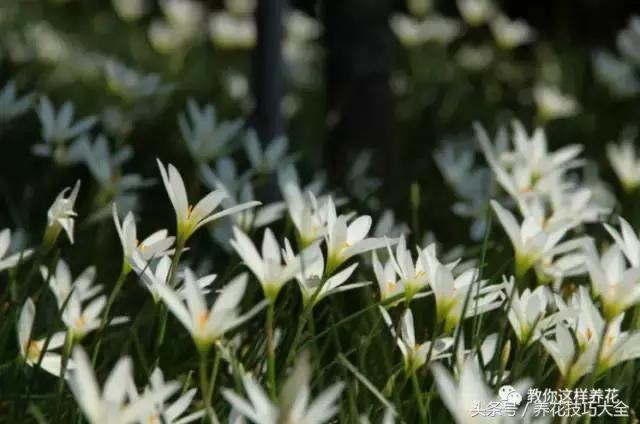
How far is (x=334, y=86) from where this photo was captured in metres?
3.20

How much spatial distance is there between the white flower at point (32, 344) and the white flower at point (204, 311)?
0.29m

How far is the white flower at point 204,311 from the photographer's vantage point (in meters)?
1.10

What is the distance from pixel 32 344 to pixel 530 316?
637 millimetres

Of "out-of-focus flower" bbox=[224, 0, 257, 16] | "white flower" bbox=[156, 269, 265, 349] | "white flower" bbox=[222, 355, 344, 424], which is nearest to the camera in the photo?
"white flower" bbox=[222, 355, 344, 424]

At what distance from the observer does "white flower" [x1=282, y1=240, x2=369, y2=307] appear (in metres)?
1.36

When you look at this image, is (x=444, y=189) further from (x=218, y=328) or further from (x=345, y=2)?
(x=218, y=328)

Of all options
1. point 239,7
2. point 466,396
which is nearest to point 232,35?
point 239,7

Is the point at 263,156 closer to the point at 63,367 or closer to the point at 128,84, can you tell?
the point at 128,84

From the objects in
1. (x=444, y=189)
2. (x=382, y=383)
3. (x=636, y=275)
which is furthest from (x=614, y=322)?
(x=444, y=189)

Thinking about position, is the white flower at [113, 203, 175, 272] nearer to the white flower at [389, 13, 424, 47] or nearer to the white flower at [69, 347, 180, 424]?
the white flower at [69, 347, 180, 424]

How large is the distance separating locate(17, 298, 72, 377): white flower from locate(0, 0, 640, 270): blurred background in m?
0.53

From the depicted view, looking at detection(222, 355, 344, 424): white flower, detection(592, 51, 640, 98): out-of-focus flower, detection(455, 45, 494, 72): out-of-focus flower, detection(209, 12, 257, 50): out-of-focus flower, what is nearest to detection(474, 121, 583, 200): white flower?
detection(222, 355, 344, 424): white flower

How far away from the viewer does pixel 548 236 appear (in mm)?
1499

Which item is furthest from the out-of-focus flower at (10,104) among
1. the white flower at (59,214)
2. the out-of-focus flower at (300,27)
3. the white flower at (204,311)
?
the out-of-focus flower at (300,27)
